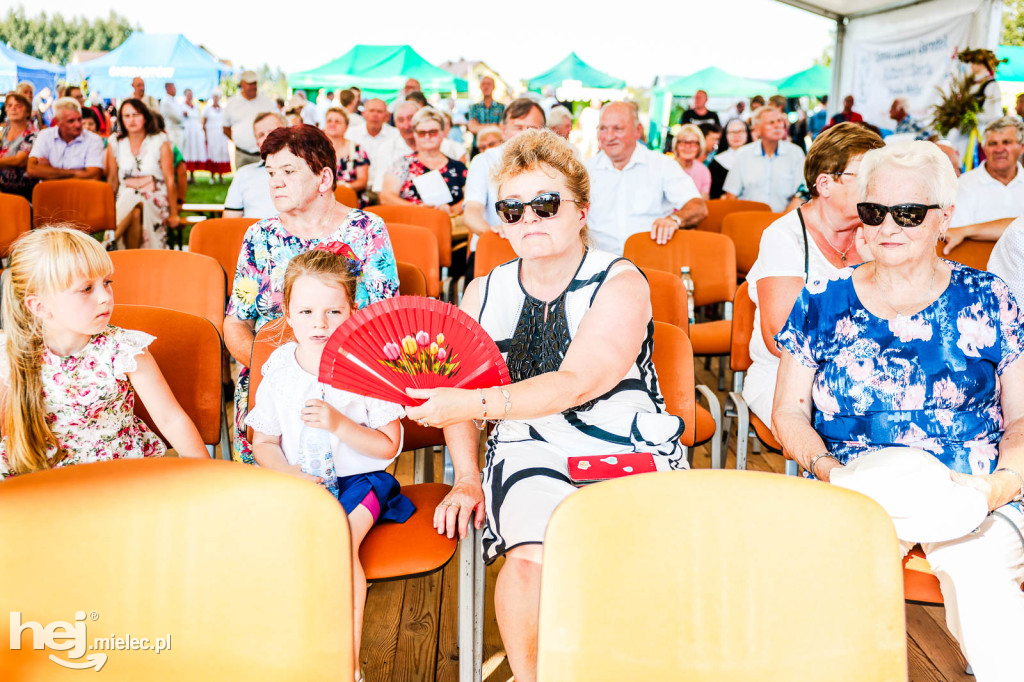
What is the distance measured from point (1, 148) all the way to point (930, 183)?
7.79m

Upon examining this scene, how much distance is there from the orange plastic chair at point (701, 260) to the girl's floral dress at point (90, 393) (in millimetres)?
2432

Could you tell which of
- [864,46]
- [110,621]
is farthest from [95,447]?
[864,46]

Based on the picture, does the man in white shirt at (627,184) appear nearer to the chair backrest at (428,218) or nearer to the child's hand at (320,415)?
the chair backrest at (428,218)

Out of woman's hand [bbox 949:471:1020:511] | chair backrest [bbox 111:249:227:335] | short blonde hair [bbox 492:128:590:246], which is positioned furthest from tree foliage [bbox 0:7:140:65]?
woman's hand [bbox 949:471:1020:511]

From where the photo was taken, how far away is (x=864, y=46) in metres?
8.94

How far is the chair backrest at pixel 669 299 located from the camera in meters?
2.75

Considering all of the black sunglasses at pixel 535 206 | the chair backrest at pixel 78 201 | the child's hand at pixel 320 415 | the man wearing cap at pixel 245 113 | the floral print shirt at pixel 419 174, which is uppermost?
the man wearing cap at pixel 245 113

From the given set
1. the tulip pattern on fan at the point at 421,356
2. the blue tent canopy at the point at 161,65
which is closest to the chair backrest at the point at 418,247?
the tulip pattern on fan at the point at 421,356

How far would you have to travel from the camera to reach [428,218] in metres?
4.41

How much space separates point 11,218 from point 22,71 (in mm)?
15994

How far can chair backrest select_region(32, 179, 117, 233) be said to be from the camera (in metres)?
5.34

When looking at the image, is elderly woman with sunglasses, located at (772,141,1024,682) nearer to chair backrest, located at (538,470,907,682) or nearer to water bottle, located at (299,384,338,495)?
chair backrest, located at (538,470,907,682)

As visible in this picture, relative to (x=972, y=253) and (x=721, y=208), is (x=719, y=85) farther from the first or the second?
(x=972, y=253)

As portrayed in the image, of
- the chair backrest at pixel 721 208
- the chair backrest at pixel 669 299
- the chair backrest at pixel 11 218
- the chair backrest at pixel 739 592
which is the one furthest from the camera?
the chair backrest at pixel 721 208
